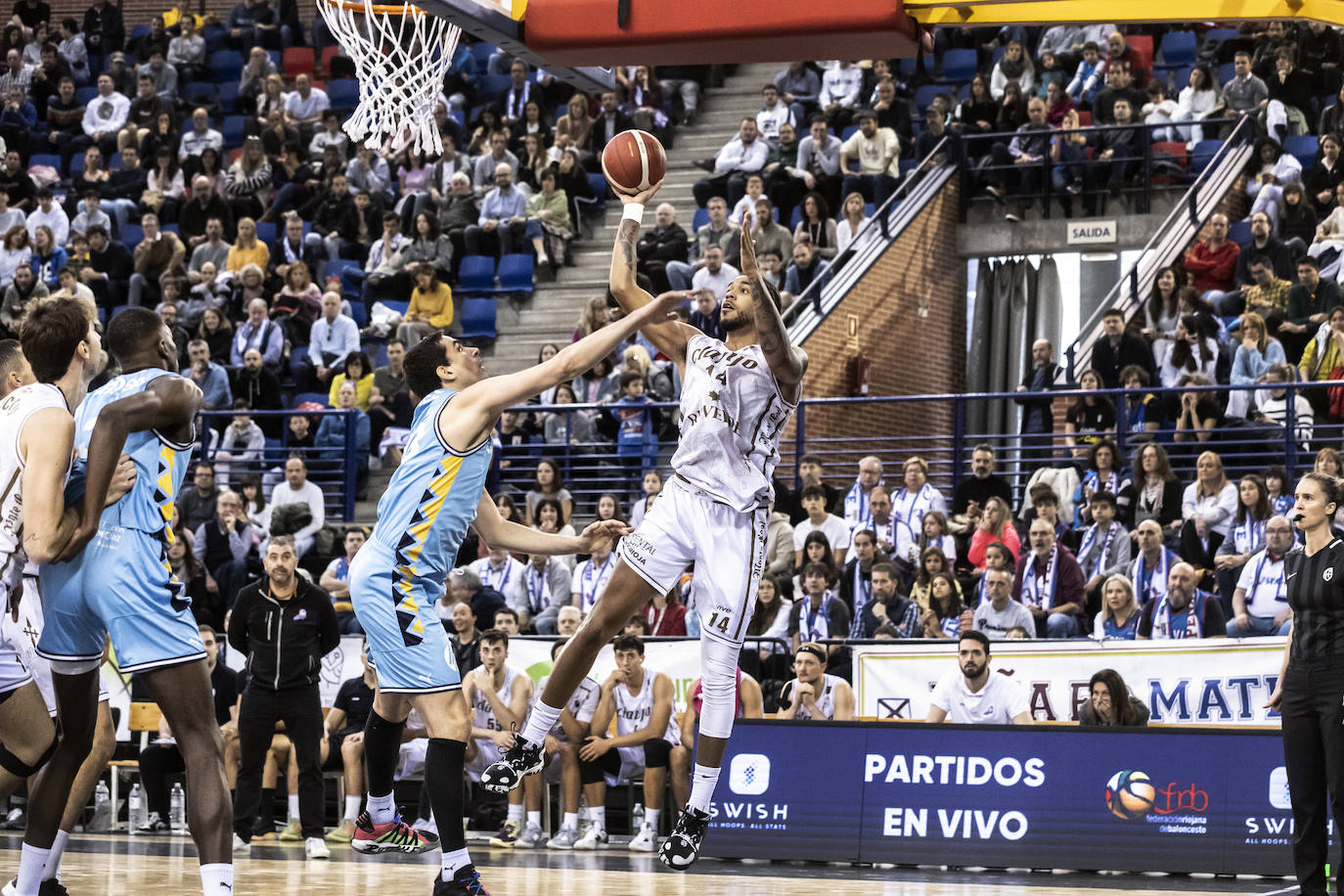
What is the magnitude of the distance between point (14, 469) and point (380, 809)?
2.25 meters

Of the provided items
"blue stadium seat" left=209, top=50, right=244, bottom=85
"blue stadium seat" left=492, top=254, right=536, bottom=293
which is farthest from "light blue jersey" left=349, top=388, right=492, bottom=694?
"blue stadium seat" left=209, top=50, right=244, bottom=85

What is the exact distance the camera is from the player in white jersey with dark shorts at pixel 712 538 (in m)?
7.97

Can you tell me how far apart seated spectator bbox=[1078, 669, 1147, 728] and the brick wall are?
6158 millimetres

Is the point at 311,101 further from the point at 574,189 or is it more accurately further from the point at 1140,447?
the point at 1140,447

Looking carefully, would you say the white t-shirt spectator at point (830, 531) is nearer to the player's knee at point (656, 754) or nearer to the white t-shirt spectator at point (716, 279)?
the player's knee at point (656, 754)

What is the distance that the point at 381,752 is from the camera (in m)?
8.05

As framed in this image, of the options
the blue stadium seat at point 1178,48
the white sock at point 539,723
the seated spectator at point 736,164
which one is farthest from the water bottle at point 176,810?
the blue stadium seat at point 1178,48

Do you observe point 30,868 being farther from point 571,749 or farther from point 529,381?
point 571,749

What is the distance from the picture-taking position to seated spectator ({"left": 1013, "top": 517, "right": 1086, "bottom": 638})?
14109mm

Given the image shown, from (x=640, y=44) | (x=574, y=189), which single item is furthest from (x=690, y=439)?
(x=574, y=189)

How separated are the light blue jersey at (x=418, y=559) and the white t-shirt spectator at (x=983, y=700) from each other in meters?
6.09

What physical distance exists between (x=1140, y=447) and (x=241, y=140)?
1508cm

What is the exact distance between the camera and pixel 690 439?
8.10 m

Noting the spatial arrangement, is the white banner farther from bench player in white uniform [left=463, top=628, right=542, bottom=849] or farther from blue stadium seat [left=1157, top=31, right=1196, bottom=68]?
blue stadium seat [left=1157, top=31, right=1196, bottom=68]
